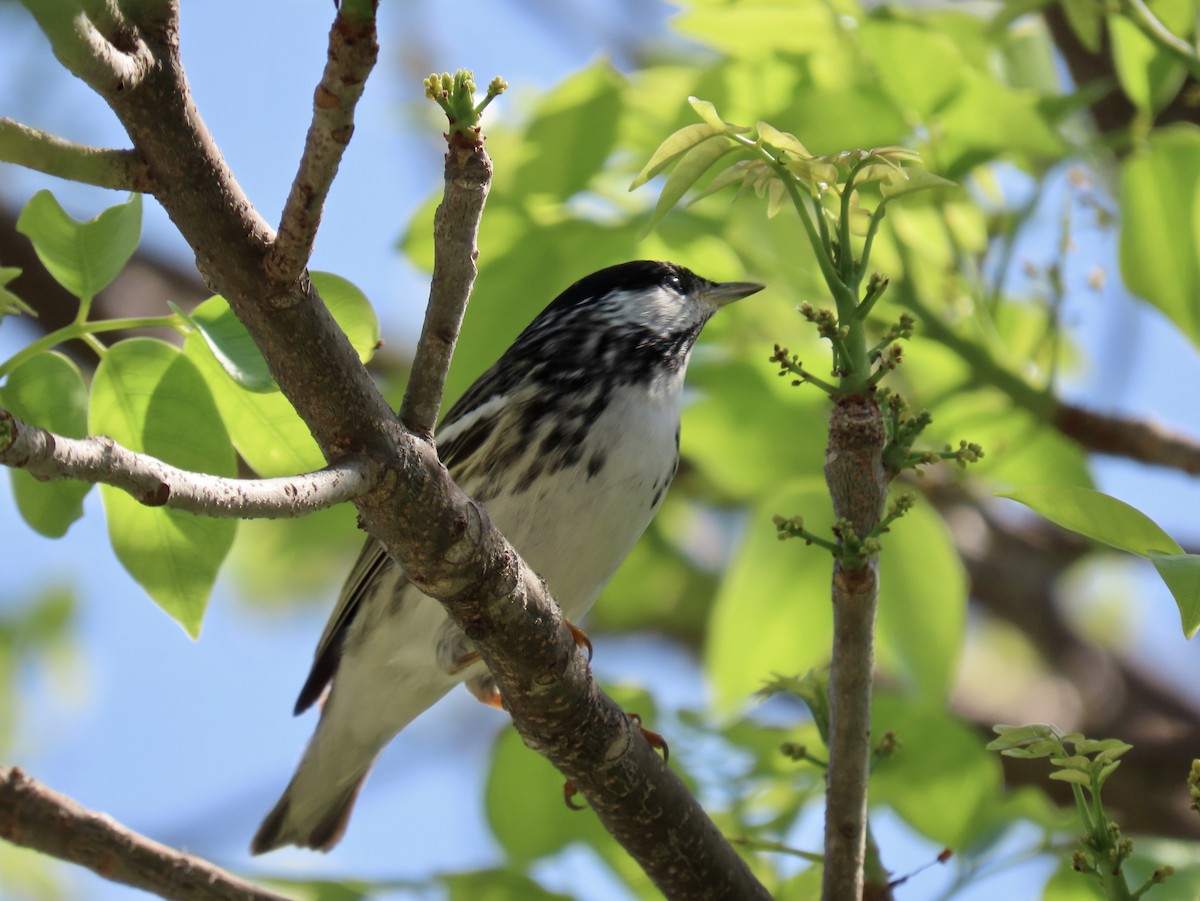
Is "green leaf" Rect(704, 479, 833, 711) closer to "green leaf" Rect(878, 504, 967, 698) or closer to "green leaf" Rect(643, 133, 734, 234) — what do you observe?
"green leaf" Rect(878, 504, 967, 698)

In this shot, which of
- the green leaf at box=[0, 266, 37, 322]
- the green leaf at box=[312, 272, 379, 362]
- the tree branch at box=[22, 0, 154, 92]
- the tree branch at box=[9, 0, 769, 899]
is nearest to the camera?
the tree branch at box=[22, 0, 154, 92]

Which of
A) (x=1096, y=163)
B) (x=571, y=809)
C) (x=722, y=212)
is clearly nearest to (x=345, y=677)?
(x=571, y=809)

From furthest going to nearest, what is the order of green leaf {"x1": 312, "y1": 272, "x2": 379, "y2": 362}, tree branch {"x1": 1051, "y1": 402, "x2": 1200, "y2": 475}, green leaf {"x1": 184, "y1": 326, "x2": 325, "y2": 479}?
tree branch {"x1": 1051, "y1": 402, "x2": 1200, "y2": 475} < green leaf {"x1": 184, "y1": 326, "x2": 325, "y2": 479} < green leaf {"x1": 312, "y1": 272, "x2": 379, "y2": 362}

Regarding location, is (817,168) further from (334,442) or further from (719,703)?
(719,703)

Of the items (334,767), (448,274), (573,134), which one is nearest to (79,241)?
(448,274)

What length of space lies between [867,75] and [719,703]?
1.39 meters

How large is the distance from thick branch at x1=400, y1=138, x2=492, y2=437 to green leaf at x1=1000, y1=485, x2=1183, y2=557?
72 centimetres

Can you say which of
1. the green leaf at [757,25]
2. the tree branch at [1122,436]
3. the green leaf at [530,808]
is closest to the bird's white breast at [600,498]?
the green leaf at [530,808]

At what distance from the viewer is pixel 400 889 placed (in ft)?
7.91

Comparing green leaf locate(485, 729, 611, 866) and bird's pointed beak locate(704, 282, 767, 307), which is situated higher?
bird's pointed beak locate(704, 282, 767, 307)

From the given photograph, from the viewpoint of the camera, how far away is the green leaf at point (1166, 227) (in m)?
2.75

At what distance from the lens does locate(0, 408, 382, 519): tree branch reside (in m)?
1.38

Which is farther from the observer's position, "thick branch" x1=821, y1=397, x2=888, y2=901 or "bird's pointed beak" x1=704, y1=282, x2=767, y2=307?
"bird's pointed beak" x1=704, y1=282, x2=767, y2=307

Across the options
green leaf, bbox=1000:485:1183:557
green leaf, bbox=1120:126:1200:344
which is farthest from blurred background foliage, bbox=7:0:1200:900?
green leaf, bbox=1000:485:1183:557
